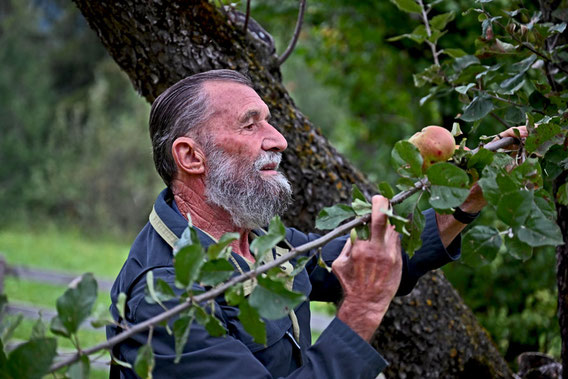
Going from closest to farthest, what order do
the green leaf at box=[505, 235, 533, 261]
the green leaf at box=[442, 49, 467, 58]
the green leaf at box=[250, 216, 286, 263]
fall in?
1. the green leaf at box=[250, 216, 286, 263]
2. the green leaf at box=[505, 235, 533, 261]
3. the green leaf at box=[442, 49, 467, 58]

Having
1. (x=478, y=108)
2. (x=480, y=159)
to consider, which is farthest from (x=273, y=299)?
(x=478, y=108)

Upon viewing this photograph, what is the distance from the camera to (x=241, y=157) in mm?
1976

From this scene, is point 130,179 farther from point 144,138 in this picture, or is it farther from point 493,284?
point 493,284

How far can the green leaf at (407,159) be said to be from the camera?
4.84 ft

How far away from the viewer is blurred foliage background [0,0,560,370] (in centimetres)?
511

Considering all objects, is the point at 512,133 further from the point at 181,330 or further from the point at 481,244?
the point at 181,330

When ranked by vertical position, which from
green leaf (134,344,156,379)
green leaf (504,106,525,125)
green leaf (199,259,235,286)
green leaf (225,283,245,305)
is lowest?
green leaf (504,106,525,125)

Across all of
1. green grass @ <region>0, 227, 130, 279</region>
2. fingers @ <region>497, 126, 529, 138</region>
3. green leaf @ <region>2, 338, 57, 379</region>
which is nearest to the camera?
green leaf @ <region>2, 338, 57, 379</region>

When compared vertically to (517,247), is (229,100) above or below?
above

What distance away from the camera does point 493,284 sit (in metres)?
5.13

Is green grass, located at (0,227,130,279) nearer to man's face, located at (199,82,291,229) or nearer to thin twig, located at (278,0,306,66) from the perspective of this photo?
thin twig, located at (278,0,306,66)

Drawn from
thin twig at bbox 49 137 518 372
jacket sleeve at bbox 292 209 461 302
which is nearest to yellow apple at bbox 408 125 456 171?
thin twig at bbox 49 137 518 372

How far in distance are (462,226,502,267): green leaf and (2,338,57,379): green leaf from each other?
842 mm

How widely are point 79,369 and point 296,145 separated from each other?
5.42ft
